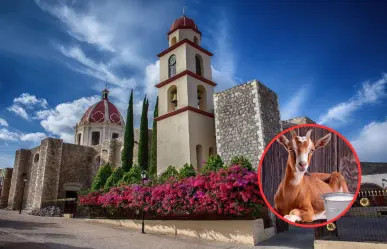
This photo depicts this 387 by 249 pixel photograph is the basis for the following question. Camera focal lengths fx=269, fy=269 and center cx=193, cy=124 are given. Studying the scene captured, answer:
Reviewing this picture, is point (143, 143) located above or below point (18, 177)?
above

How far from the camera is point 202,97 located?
14734mm

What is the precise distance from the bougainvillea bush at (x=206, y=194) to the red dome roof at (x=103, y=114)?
22.9 m

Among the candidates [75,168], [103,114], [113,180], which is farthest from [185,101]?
[103,114]

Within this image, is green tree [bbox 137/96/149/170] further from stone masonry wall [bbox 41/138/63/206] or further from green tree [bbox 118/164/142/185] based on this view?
stone masonry wall [bbox 41/138/63/206]

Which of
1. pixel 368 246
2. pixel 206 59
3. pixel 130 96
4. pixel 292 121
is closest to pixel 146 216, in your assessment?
pixel 368 246

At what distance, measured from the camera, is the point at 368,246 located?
5941 mm

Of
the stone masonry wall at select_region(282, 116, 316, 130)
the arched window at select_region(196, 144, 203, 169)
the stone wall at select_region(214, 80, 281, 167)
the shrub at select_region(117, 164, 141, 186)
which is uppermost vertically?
the stone masonry wall at select_region(282, 116, 316, 130)

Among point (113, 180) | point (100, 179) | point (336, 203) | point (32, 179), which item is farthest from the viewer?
point (32, 179)

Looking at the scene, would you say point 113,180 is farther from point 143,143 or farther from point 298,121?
point 298,121

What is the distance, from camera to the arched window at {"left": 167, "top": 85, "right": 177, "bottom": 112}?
14501mm

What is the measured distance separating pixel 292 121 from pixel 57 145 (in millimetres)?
19148

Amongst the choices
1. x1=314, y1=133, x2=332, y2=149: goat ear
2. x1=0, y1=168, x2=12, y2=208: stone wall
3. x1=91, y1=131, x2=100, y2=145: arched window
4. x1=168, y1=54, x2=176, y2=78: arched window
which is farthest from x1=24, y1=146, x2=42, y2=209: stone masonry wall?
x1=314, y1=133, x2=332, y2=149: goat ear

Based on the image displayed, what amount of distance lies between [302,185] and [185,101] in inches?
382

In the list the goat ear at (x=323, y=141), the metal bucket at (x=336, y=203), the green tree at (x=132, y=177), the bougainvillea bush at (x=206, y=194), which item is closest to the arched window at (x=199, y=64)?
the green tree at (x=132, y=177)
